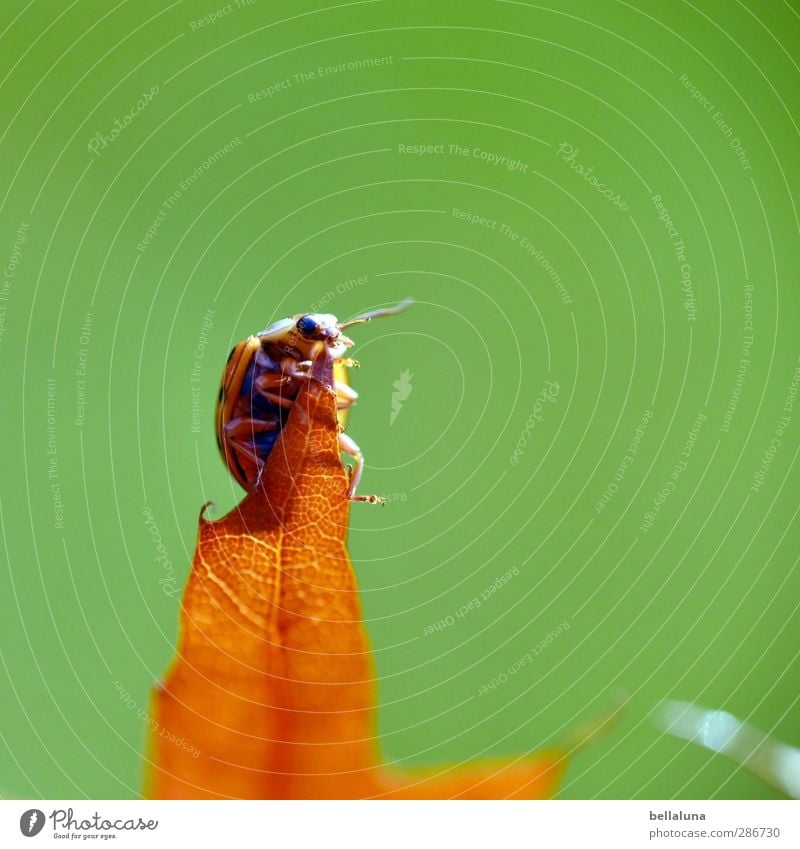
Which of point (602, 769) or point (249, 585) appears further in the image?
point (602, 769)

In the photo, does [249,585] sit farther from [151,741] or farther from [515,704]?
[515,704]

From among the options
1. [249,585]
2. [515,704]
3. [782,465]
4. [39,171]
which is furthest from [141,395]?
[782,465]

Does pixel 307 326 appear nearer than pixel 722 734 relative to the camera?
Yes

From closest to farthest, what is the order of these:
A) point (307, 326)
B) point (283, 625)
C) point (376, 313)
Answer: point (283, 625) < point (307, 326) < point (376, 313)

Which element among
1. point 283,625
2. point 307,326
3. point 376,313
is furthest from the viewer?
point 376,313

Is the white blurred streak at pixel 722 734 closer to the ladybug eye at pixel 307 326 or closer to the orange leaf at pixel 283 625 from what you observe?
the orange leaf at pixel 283 625

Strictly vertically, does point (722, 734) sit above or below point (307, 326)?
below
